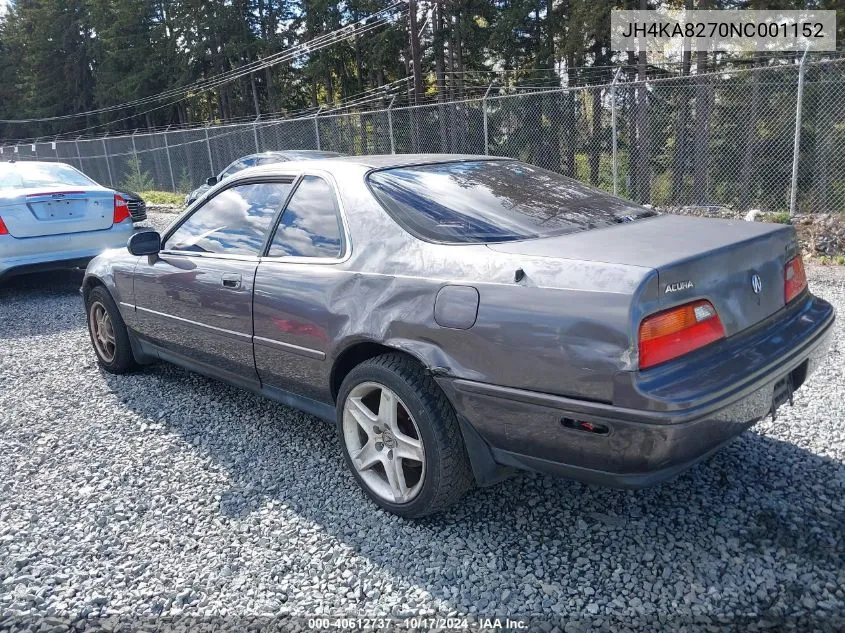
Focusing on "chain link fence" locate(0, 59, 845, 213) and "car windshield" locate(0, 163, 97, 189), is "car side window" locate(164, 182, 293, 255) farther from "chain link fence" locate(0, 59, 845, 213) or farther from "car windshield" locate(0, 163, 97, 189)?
"chain link fence" locate(0, 59, 845, 213)

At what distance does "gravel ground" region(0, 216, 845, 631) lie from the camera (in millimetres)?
2229

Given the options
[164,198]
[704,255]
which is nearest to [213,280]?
[704,255]

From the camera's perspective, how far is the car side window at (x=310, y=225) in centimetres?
301

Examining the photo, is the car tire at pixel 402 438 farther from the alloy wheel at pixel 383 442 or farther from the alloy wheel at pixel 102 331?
the alloy wheel at pixel 102 331

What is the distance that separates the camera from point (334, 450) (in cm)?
341

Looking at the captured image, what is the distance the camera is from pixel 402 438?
2656mm

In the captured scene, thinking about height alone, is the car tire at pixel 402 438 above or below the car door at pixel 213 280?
below

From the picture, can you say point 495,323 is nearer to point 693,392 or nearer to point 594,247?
point 594,247

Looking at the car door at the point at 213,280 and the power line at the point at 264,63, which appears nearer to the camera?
the car door at the point at 213,280

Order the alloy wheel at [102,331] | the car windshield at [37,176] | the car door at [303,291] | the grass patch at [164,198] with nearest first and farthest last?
the car door at [303,291] < the alloy wheel at [102,331] < the car windshield at [37,176] < the grass patch at [164,198]

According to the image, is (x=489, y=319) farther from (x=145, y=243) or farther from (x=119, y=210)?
(x=119, y=210)

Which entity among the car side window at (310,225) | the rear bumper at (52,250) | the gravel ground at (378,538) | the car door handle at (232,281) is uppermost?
the car side window at (310,225)

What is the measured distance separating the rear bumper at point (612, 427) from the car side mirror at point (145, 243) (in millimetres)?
2367

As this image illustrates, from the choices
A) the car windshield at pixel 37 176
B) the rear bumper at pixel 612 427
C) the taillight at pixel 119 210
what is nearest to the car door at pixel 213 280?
the rear bumper at pixel 612 427
